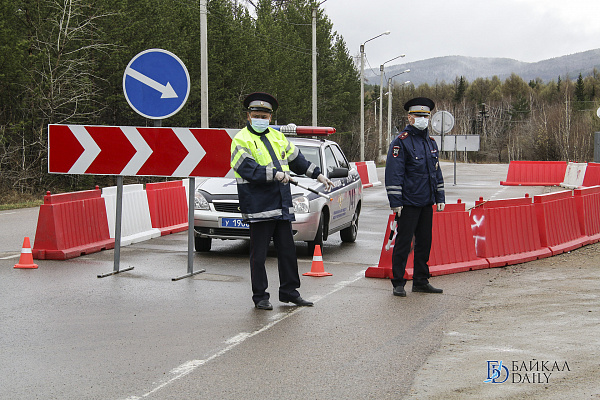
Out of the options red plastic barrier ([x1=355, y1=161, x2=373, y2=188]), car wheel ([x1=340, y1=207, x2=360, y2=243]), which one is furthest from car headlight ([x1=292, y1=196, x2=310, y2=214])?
red plastic barrier ([x1=355, y1=161, x2=373, y2=188])

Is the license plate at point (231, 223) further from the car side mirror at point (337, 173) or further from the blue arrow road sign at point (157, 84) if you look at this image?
the blue arrow road sign at point (157, 84)

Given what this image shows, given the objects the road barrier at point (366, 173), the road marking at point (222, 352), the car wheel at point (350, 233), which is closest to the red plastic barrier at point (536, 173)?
the road barrier at point (366, 173)

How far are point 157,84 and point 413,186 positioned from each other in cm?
358

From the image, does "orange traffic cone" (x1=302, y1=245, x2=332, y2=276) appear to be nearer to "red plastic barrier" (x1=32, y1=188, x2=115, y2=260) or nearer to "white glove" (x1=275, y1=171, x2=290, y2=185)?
"white glove" (x1=275, y1=171, x2=290, y2=185)

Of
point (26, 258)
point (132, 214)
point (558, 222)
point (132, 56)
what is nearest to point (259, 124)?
point (26, 258)

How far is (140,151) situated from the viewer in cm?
1021

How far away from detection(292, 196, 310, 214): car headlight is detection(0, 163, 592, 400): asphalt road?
83cm

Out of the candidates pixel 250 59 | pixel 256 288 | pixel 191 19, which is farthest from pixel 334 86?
pixel 256 288

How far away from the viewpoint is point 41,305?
316 inches

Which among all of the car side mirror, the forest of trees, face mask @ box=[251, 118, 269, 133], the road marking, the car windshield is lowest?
the road marking

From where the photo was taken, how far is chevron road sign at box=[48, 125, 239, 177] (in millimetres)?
10125

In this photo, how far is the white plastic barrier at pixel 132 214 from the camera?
41.9ft

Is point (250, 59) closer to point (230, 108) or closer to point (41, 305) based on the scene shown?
point (230, 108)

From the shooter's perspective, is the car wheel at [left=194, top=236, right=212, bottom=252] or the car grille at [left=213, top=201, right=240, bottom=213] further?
the car wheel at [left=194, top=236, right=212, bottom=252]
